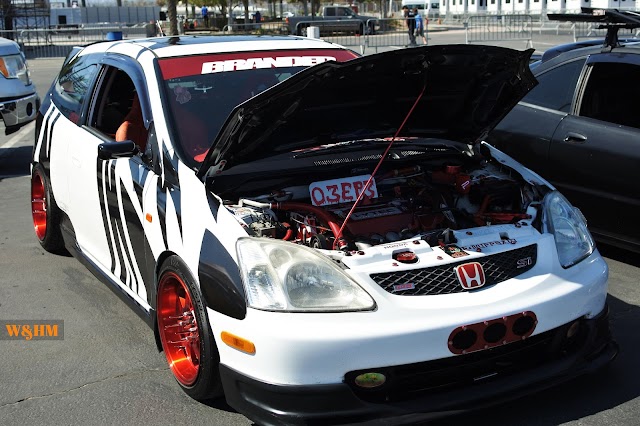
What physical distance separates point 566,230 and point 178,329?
1934mm

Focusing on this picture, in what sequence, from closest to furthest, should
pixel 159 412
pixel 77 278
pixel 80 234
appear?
pixel 159 412
pixel 80 234
pixel 77 278

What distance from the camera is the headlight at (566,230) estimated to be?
3.63m

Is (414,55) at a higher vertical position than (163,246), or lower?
higher

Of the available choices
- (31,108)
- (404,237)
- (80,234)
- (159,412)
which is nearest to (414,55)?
(404,237)

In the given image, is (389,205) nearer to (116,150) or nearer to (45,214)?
(116,150)

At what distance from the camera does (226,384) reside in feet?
10.8

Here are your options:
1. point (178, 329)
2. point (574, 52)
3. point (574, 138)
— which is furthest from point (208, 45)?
point (574, 52)

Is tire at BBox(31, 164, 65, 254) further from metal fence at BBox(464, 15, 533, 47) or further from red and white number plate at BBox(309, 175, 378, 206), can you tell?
metal fence at BBox(464, 15, 533, 47)

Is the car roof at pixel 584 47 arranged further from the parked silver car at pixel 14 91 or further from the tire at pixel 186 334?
the parked silver car at pixel 14 91

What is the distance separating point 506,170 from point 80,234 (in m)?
2.74

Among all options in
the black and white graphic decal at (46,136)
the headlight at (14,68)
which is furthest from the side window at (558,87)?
the headlight at (14,68)

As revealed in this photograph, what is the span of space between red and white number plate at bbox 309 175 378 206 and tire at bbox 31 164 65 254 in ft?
7.83

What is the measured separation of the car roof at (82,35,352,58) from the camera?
460cm

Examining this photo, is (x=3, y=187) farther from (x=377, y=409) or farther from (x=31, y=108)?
(x=377, y=409)
